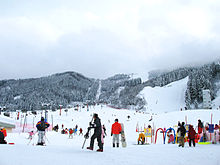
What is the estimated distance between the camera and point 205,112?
34781 mm

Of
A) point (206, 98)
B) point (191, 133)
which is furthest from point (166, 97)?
point (191, 133)

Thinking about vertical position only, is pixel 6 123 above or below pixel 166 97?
below

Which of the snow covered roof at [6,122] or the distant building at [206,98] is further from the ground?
the distant building at [206,98]

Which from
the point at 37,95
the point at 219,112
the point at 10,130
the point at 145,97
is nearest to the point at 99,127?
the point at 10,130

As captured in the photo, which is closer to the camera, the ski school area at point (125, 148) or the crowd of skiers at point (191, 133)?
the ski school area at point (125, 148)

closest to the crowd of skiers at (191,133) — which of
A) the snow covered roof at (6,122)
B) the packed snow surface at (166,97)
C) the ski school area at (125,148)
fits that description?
the ski school area at (125,148)

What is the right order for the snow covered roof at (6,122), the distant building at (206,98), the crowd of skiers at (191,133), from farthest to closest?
the distant building at (206,98) → the snow covered roof at (6,122) → the crowd of skiers at (191,133)

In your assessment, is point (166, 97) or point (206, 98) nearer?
point (206, 98)

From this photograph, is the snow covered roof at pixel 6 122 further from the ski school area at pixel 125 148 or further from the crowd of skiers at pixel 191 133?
the crowd of skiers at pixel 191 133

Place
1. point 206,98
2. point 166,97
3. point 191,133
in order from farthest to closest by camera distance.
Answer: point 166,97 → point 206,98 → point 191,133

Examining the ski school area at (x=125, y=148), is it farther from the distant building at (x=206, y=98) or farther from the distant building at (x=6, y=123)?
the distant building at (x=206, y=98)

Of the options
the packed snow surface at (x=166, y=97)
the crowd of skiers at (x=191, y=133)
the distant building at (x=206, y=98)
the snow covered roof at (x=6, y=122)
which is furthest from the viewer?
the packed snow surface at (x=166, y=97)

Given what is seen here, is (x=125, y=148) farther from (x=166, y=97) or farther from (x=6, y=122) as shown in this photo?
(x=166, y=97)

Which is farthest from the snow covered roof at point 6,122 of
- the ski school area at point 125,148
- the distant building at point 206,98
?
the distant building at point 206,98
